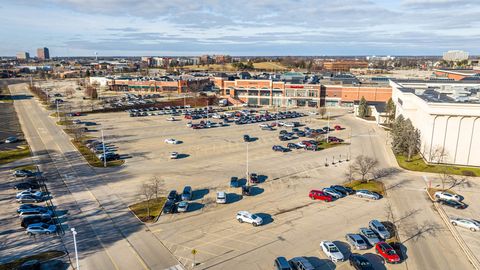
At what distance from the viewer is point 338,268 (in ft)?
82.8

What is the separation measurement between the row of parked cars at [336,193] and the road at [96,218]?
1759 cm

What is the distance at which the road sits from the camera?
85.1 feet

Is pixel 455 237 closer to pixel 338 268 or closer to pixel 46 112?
pixel 338 268

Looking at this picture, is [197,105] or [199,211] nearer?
[199,211]

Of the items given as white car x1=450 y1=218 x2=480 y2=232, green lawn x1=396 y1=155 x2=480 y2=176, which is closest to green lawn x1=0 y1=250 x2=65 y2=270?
white car x1=450 y1=218 x2=480 y2=232

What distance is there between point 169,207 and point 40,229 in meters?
11.3

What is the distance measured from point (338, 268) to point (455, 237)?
40.8ft

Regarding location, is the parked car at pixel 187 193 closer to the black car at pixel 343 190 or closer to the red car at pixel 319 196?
the red car at pixel 319 196

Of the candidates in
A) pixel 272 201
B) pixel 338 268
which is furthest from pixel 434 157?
pixel 338 268

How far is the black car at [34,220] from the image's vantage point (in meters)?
30.6

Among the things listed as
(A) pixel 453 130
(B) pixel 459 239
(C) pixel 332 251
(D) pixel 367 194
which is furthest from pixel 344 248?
(A) pixel 453 130

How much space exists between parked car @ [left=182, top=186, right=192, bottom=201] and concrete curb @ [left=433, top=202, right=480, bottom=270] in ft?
83.2

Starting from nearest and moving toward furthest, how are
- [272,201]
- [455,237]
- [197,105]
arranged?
[455,237]
[272,201]
[197,105]

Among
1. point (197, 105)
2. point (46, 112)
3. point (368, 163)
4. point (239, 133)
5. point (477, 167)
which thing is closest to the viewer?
point (368, 163)
